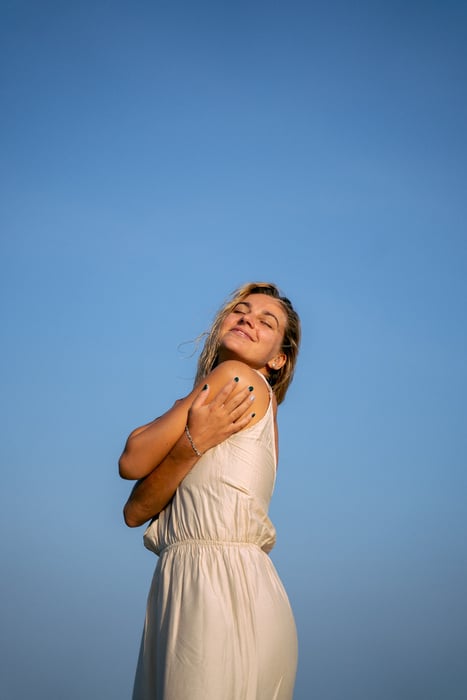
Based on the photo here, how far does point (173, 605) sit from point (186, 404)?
0.84 metres

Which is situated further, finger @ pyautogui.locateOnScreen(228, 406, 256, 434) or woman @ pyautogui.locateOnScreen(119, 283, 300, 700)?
finger @ pyautogui.locateOnScreen(228, 406, 256, 434)

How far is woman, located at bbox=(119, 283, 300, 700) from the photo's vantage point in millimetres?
3234

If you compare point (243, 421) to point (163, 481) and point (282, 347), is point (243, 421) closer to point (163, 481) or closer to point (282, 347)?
point (163, 481)

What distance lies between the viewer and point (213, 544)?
3416mm

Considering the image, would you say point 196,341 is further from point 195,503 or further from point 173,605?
point 173,605

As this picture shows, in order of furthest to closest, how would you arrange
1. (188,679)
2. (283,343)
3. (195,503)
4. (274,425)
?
(283,343) → (274,425) → (195,503) → (188,679)

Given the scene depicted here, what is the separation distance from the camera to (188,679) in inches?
125

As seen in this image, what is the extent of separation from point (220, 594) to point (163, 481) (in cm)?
53

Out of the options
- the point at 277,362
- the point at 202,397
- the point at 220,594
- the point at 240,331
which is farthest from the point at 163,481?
the point at 277,362

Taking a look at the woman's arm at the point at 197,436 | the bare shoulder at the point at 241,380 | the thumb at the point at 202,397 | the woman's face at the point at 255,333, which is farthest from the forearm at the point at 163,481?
the woman's face at the point at 255,333

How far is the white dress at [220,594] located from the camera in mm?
3219

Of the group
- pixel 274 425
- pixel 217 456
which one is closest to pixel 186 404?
pixel 217 456

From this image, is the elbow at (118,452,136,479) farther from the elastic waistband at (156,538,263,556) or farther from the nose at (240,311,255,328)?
the nose at (240,311,255,328)

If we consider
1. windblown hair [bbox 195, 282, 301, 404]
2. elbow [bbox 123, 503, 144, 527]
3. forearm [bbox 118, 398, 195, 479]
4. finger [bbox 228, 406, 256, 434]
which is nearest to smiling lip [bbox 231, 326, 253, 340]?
windblown hair [bbox 195, 282, 301, 404]
